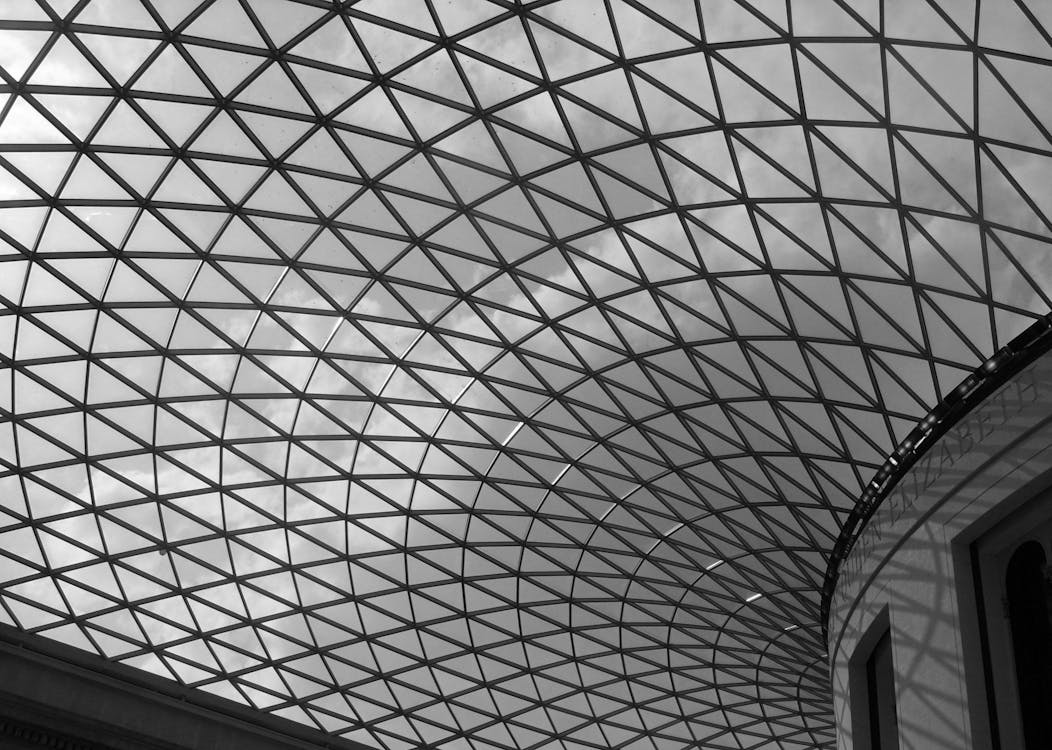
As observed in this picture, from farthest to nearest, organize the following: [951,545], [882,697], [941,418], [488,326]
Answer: [488,326], [882,697], [941,418], [951,545]

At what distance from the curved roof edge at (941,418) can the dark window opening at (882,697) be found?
3249mm

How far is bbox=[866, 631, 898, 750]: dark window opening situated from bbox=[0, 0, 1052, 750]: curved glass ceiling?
491cm

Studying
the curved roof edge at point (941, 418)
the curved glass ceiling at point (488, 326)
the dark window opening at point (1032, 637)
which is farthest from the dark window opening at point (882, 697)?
the dark window opening at point (1032, 637)

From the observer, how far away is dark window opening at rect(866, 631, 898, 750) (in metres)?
26.1

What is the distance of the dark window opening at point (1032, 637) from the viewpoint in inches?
772

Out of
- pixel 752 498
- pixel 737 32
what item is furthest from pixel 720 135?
pixel 752 498

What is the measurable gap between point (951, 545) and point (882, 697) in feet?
23.0

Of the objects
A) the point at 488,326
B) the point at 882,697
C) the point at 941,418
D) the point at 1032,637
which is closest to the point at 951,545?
the point at 1032,637

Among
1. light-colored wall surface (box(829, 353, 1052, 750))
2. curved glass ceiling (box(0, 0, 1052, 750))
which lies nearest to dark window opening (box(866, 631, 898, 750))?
light-colored wall surface (box(829, 353, 1052, 750))

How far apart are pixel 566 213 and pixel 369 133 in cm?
552

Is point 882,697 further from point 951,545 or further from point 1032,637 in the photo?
point 1032,637

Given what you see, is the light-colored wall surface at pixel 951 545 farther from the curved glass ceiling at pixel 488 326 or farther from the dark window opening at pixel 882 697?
the curved glass ceiling at pixel 488 326

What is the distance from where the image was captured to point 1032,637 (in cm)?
2028

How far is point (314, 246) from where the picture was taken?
92.6 feet
